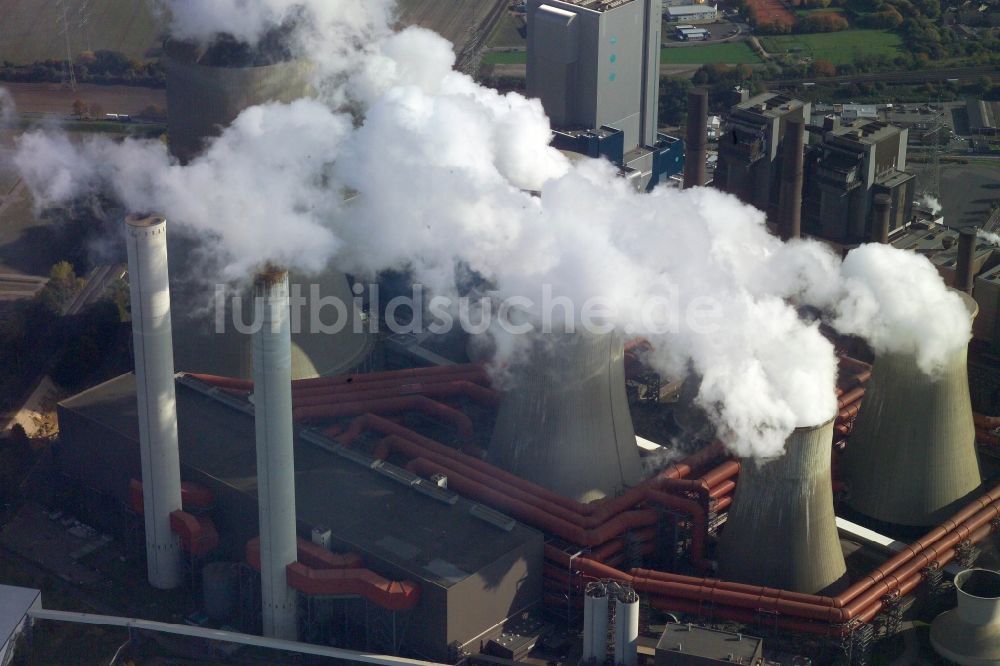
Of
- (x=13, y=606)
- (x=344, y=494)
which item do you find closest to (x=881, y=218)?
(x=344, y=494)

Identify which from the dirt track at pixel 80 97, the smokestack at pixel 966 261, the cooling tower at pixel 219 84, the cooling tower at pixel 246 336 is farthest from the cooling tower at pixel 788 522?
the dirt track at pixel 80 97

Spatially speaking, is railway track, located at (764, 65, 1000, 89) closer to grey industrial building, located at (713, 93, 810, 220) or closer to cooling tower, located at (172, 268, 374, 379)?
grey industrial building, located at (713, 93, 810, 220)

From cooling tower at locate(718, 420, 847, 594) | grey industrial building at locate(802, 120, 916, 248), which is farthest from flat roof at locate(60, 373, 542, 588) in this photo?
grey industrial building at locate(802, 120, 916, 248)

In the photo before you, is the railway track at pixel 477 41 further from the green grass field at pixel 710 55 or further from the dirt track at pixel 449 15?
the green grass field at pixel 710 55

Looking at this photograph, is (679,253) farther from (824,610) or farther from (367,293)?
(367,293)

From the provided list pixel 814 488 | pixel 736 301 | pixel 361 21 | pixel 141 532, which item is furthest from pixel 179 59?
pixel 814 488
